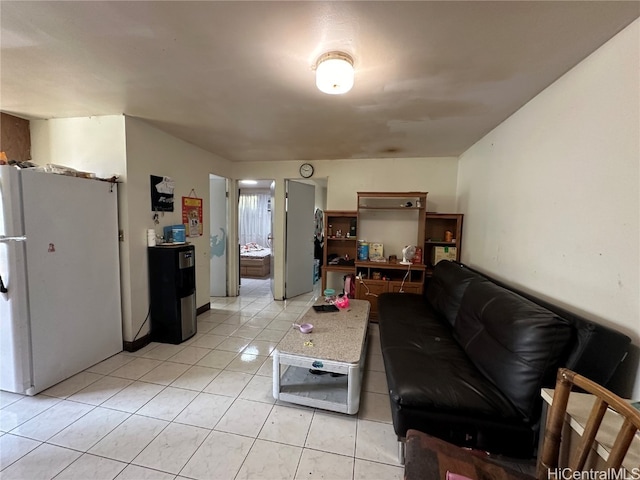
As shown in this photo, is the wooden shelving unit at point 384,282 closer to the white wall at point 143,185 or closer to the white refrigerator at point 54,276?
the white wall at point 143,185

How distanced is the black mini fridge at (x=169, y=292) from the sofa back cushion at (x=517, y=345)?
107 inches

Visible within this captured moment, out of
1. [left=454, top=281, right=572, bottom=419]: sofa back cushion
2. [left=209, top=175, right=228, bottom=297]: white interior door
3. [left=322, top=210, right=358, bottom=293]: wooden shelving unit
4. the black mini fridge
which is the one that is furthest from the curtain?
[left=454, top=281, right=572, bottom=419]: sofa back cushion

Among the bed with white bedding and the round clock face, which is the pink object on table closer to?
the round clock face

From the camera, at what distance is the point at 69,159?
262 centimetres

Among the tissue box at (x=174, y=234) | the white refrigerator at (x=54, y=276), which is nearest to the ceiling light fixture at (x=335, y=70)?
the white refrigerator at (x=54, y=276)

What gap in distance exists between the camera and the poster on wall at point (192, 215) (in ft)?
10.8

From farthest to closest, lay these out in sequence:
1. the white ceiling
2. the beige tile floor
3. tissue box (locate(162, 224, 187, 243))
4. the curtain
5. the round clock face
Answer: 1. the curtain
2. the round clock face
3. tissue box (locate(162, 224, 187, 243))
4. the beige tile floor
5. the white ceiling

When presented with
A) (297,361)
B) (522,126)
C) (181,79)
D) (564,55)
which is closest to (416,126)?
(522,126)

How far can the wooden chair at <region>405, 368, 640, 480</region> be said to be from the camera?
768mm

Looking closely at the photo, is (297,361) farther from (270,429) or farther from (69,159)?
(69,159)

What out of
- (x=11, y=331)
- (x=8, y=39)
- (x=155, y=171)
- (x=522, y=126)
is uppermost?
(x=8, y=39)

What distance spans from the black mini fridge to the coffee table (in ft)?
4.23

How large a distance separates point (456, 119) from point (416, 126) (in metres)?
0.36
